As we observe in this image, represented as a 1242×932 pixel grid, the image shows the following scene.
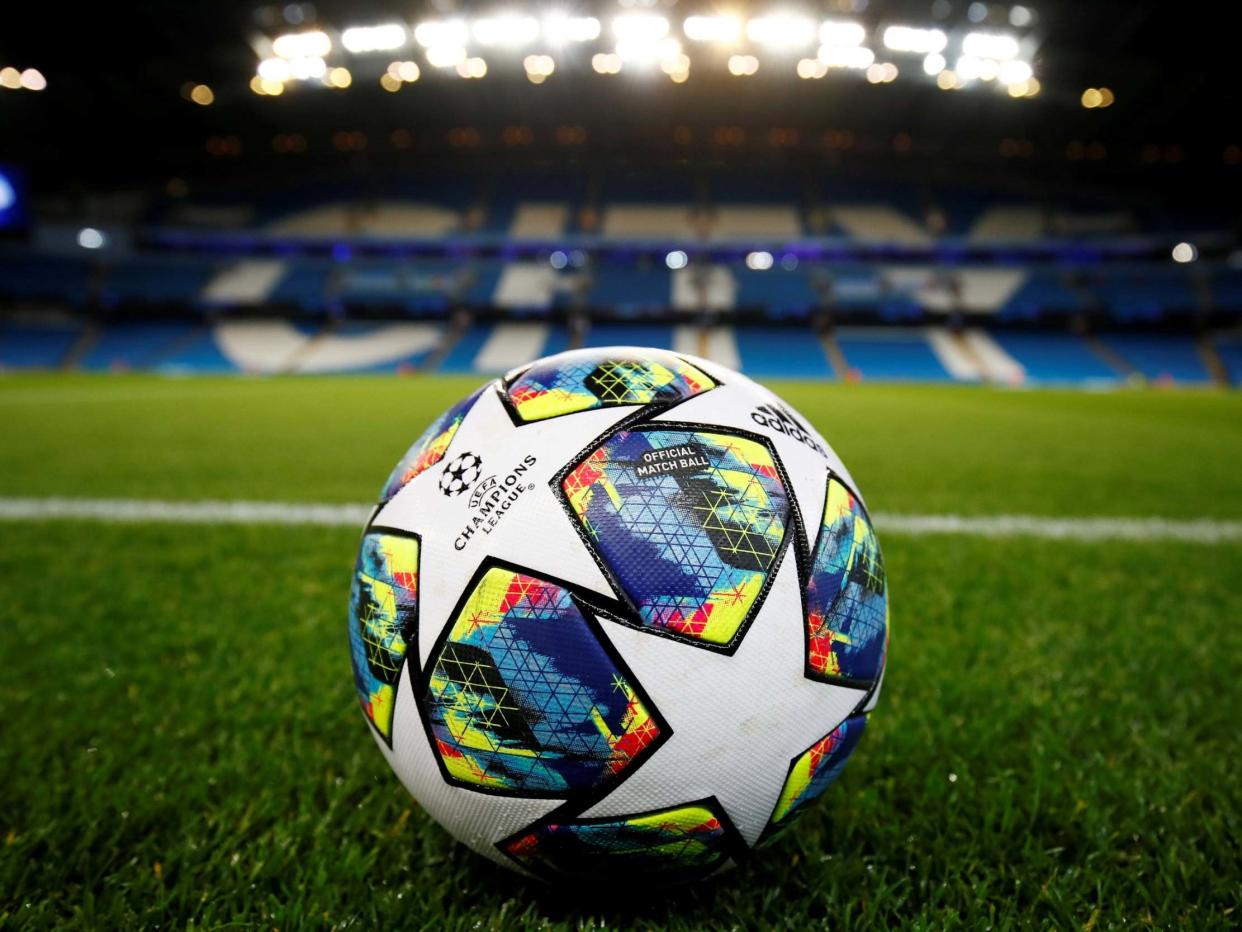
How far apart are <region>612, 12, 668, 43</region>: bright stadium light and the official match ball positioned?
82.7ft

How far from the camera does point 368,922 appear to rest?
97 cm

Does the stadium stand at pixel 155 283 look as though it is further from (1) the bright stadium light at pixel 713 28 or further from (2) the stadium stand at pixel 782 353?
(2) the stadium stand at pixel 782 353

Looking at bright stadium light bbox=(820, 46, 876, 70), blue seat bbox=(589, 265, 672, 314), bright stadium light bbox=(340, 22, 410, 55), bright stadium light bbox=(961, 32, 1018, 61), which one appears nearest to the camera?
bright stadium light bbox=(961, 32, 1018, 61)

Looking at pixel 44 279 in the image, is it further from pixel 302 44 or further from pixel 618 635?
pixel 618 635

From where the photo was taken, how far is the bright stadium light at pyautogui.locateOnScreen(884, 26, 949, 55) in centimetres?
2205

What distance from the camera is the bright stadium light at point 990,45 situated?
21750 mm

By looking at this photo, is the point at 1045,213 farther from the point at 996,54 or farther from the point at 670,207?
the point at 670,207

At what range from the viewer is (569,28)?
23.1 m

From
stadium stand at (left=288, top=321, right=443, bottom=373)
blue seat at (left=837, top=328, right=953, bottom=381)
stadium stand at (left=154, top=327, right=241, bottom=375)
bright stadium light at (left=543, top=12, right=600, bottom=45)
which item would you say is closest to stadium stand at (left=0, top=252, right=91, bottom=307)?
stadium stand at (left=154, top=327, right=241, bottom=375)

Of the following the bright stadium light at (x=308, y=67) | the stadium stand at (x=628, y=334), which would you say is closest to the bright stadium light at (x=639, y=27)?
the bright stadium light at (x=308, y=67)

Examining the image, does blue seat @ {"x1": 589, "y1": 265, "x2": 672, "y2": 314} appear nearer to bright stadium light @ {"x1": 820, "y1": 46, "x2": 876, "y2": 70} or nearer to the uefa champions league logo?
bright stadium light @ {"x1": 820, "y1": 46, "x2": 876, "y2": 70}

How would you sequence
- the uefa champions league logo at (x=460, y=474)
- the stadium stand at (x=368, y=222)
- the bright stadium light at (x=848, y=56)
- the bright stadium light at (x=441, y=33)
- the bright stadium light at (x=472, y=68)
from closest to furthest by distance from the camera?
the uefa champions league logo at (x=460, y=474), the bright stadium light at (x=441, y=33), the bright stadium light at (x=848, y=56), the bright stadium light at (x=472, y=68), the stadium stand at (x=368, y=222)

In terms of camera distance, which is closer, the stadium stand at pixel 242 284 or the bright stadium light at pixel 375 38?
the bright stadium light at pixel 375 38

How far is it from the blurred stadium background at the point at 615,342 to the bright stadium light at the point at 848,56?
0.24 metres
